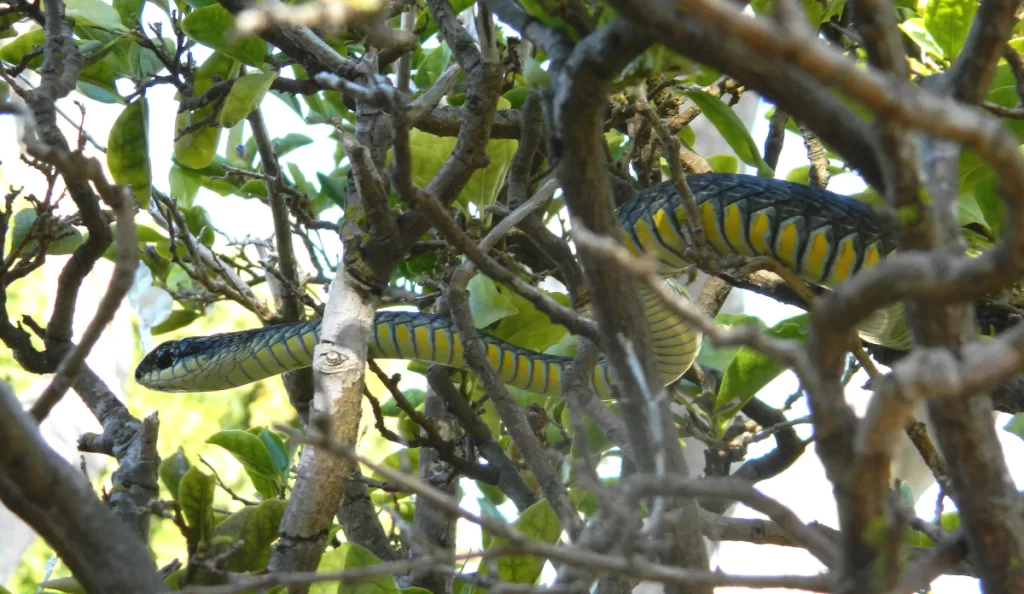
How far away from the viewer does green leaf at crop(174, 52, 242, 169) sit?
2594 millimetres

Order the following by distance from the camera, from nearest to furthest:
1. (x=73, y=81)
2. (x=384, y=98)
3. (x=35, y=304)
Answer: (x=384, y=98) → (x=73, y=81) → (x=35, y=304)

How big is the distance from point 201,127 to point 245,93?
36 cm

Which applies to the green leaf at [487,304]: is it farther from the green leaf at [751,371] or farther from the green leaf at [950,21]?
the green leaf at [950,21]

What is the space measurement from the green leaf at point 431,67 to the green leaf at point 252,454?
124cm

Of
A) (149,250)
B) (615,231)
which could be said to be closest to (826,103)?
(615,231)

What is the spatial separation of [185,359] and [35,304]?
391 inches

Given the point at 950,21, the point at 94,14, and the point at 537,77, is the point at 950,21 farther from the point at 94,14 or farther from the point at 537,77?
the point at 94,14

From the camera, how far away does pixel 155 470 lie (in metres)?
2.29

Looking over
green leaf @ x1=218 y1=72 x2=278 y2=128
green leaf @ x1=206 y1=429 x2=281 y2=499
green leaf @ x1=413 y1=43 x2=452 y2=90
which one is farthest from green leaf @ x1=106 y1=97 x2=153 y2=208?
green leaf @ x1=413 y1=43 x2=452 y2=90

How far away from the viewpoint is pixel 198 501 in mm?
1901

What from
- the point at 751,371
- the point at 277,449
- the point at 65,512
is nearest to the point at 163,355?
the point at 277,449

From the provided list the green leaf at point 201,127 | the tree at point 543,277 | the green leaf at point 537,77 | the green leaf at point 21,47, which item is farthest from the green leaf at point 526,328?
the green leaf at point 537,77

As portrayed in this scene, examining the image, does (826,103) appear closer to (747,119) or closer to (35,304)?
(747,119)

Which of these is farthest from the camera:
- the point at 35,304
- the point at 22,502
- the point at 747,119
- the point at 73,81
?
the point at 35,304
